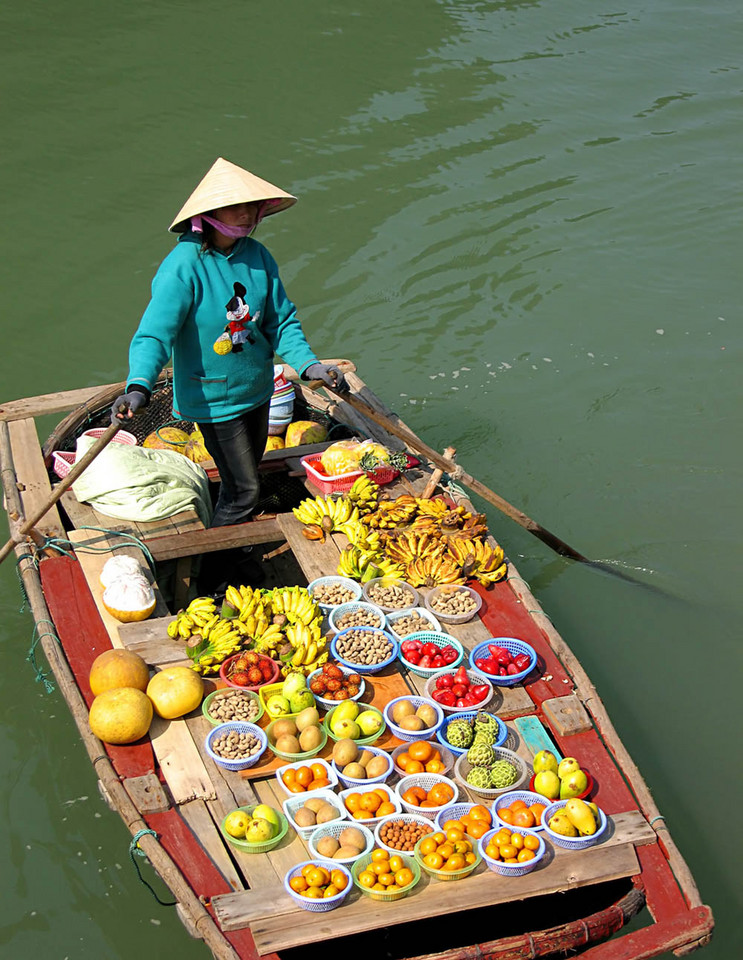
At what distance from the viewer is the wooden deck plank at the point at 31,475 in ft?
16.6

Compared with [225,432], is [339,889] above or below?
below

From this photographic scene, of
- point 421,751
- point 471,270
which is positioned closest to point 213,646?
point 421,751

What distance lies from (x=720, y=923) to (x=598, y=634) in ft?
6.69

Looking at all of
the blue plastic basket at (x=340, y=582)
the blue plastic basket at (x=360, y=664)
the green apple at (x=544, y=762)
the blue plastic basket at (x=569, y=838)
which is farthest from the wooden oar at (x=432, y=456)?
the blue plastic basket at (x=569, y=838)

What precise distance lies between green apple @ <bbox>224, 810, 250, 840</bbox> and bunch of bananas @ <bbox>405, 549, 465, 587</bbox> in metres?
1.61

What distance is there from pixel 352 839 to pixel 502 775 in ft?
2.09

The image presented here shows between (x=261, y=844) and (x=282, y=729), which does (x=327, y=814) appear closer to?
(x=261, y=844)

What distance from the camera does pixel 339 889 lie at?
330 centimetres

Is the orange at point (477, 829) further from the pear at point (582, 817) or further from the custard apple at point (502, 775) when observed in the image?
the pear at point (582, 817)

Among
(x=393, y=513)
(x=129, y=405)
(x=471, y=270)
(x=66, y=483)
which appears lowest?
(x=471, y=270)

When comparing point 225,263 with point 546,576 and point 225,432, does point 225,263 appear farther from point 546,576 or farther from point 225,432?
point 546,576

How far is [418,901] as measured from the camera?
10.9ft

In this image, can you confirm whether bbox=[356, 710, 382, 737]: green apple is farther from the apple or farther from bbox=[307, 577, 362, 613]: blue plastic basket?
bbox=[307, 577, 362, 613]: blue plastic basket

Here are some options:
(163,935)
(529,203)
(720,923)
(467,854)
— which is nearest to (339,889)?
(467,854)
